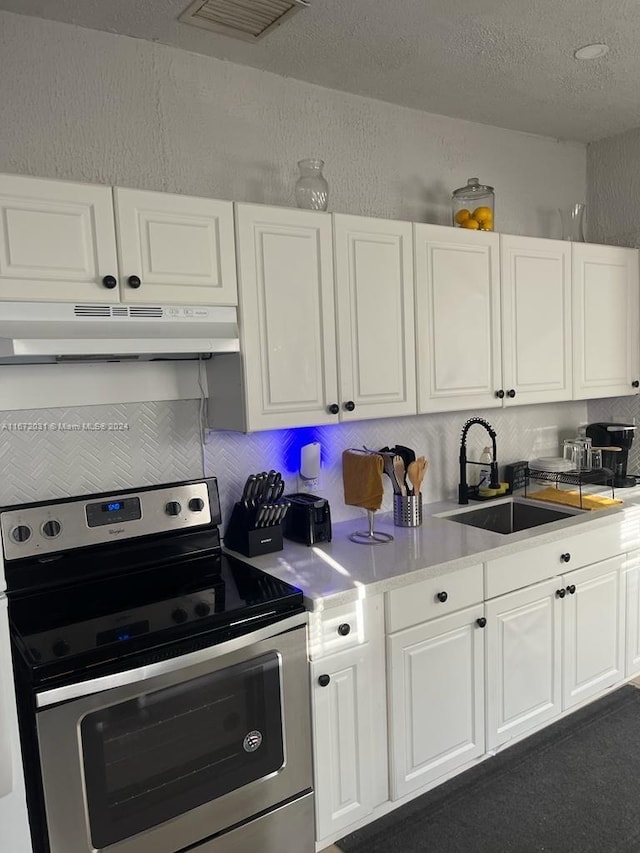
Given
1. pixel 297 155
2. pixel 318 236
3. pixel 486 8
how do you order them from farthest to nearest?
pixel 297 155
pixel 318 236
pixel 486 8

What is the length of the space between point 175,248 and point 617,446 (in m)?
2.52

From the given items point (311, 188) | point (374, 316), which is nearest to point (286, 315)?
point (374, 316)

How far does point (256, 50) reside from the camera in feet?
7.85

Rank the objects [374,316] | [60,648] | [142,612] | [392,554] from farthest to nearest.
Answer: [374,316]
[392,554]
[142,612]
[60,648]

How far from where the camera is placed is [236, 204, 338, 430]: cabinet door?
2.21 metres

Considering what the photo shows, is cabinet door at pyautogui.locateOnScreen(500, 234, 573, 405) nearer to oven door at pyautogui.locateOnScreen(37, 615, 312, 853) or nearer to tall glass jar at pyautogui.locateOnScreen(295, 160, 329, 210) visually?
tall glass jar at pyautogui.locateOnScreen(295, 160, 329, 210)

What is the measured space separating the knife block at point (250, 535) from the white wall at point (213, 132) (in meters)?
1.21

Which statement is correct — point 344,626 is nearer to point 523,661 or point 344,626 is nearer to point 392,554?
point 392,554

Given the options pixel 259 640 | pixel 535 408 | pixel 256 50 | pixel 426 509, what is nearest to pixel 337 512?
pixel 426 509

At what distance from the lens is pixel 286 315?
2281mm

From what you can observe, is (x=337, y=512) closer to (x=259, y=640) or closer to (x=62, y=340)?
(x=259, y=640)

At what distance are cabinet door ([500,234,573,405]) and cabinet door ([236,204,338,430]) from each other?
0.97 metres

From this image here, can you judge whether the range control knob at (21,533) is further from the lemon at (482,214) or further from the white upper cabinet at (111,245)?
the lemon at (482,214)

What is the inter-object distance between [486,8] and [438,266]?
890mm
